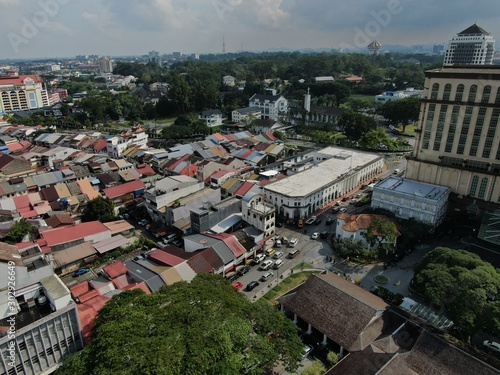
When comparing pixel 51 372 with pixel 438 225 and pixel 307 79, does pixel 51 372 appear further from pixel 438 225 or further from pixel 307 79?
pixel 307 79

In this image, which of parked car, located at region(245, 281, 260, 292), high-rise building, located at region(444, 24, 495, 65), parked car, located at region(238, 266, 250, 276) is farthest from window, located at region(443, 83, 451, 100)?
high-rise building, located at region(444, 24, 495, 65)

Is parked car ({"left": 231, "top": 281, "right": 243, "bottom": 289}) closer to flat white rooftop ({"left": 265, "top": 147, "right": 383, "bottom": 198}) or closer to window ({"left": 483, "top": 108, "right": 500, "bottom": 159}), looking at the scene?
flat white rooftop ({"left": 265, "top": 147, "right": 383, "bottom": 198})

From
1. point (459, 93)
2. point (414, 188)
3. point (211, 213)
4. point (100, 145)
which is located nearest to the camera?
point (211, 213)

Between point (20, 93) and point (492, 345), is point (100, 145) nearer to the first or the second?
point (20, 93)

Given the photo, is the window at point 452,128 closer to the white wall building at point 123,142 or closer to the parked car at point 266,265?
the parked car at point 266,265

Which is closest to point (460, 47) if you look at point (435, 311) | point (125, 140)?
point (125, 140)

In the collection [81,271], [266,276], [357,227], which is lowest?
[81,271]

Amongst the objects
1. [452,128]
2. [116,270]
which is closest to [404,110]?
[452,128]
